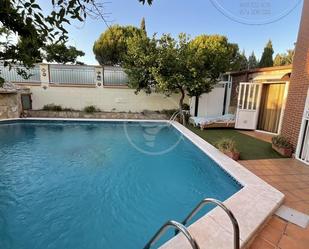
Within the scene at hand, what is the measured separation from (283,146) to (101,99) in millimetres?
11580

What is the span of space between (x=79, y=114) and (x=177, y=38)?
8.09 metres

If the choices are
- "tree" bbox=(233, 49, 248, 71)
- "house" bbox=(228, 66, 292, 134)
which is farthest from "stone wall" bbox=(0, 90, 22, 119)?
"tree" bbox=(233, 49, 248, 71)

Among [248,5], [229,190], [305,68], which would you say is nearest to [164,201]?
[229,190]

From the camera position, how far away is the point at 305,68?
5.73m

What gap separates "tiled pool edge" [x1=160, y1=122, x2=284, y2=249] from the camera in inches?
104

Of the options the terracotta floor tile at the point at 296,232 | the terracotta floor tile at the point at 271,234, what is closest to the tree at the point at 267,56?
the terracotta floor tile at the point at 296,232

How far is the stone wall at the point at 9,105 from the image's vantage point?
11589 mm

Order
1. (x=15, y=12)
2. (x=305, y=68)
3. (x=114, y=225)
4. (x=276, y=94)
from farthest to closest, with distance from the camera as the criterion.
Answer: (x=276, y=94)
(x=305, y=68)
(x=114, y=225)
(x=15, y=12)

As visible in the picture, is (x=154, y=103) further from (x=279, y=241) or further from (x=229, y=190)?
(x=279, y=241)

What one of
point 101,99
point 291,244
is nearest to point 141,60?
point 101,99

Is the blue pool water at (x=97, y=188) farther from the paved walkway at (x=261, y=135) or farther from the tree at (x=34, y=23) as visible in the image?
the paved walkway at (x=261, y=135)

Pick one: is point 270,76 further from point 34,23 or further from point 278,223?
point 34,23

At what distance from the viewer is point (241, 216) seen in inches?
125

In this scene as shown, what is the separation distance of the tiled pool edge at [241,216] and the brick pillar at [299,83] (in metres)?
2.65
